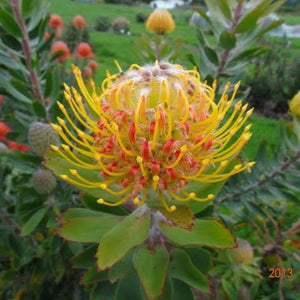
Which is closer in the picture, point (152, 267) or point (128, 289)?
point (152, 267)

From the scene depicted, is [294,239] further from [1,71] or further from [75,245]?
[1,71]

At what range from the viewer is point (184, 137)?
107 cm

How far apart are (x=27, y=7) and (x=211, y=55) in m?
0.80

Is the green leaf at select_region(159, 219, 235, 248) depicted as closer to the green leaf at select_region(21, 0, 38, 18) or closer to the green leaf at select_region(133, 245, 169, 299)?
the green leaf at select_region(133, 245, 169, 299)

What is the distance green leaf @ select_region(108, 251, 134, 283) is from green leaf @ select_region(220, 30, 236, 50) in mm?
955

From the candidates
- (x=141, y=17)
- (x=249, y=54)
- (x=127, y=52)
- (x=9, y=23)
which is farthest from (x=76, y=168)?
(x=141, y=17)

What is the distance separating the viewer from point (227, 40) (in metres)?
1.67

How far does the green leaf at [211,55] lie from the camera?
5.88 ft

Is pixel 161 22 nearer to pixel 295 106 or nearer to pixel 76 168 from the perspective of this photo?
pixel 295 106

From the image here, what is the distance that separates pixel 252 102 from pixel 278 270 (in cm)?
509

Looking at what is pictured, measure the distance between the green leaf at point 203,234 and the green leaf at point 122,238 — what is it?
0.25 ft

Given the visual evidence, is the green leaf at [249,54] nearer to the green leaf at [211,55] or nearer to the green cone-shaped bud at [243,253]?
the green leaf at [211,55]

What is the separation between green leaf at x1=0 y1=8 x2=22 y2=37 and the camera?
145 cm

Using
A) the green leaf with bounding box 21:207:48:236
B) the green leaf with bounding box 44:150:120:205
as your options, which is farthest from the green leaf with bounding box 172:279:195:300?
the green leaf with bounding box 21:207:48:236
